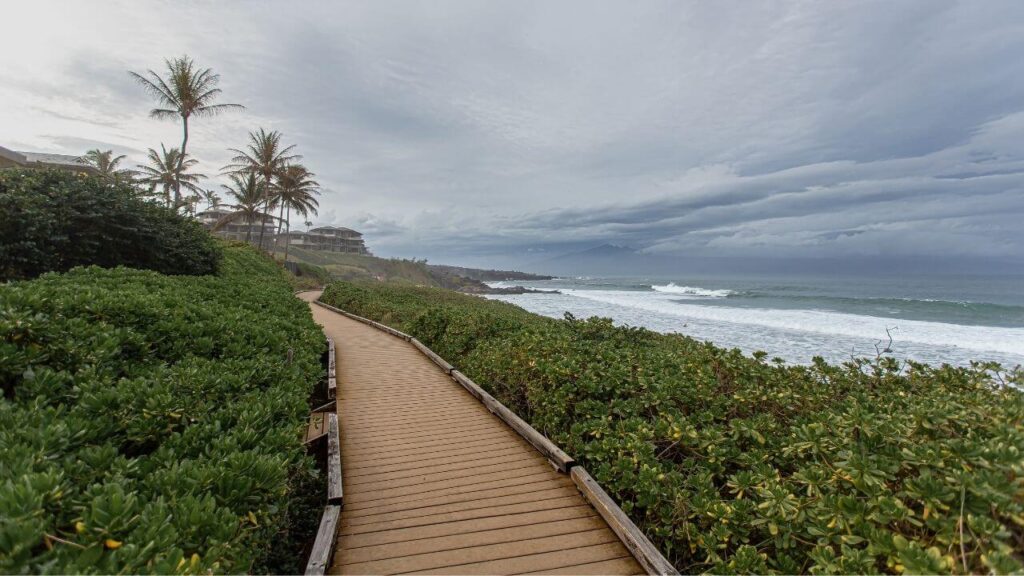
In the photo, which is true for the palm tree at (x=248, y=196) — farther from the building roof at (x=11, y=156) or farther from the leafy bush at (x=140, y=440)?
the leafy bush at (x=140, y=440)

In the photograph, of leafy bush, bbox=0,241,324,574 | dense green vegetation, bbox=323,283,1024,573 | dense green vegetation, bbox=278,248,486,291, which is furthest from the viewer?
dense green vegetation, bbox=278,248,486,291

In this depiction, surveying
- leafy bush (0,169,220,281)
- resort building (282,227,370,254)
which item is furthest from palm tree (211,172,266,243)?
resort building (282,227,370,254)

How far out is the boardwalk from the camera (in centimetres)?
320

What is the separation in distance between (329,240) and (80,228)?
79908 mm

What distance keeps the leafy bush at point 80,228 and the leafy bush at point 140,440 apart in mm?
5736

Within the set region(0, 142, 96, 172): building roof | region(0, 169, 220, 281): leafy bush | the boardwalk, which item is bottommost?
the boardwalk

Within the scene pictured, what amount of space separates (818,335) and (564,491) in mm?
24112

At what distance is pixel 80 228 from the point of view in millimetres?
9383

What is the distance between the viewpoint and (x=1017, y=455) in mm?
2057

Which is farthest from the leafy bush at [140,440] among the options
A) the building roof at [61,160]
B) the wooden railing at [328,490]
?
the building roof at [61,160]

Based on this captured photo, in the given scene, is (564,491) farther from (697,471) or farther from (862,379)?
(862,379)

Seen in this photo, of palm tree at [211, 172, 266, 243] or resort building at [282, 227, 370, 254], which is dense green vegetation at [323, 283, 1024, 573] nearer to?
palm tree at [211, 172, 266, 243]

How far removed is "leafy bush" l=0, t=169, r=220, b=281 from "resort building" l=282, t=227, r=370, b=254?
73.5 meters

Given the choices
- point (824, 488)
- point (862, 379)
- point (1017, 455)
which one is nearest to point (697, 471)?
point (824, 488)
